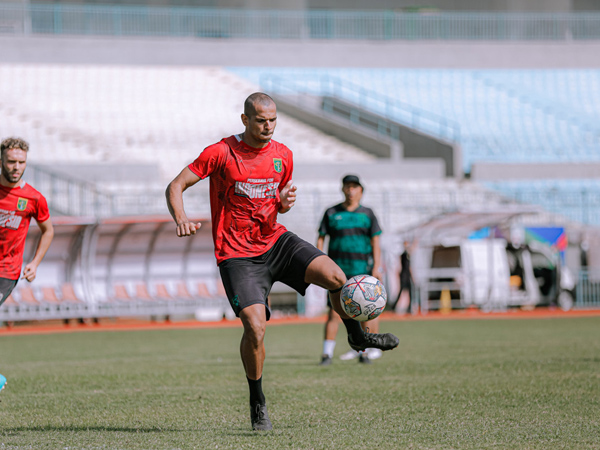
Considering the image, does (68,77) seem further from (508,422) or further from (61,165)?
(508,422)

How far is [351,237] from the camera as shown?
11133 mm

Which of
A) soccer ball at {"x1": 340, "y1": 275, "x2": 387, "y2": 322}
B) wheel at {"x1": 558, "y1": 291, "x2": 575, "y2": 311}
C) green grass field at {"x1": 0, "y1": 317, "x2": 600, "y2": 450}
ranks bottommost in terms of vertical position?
wheel at {"x1": 558, "y1": 291, "x2": 575, "y2": 311}

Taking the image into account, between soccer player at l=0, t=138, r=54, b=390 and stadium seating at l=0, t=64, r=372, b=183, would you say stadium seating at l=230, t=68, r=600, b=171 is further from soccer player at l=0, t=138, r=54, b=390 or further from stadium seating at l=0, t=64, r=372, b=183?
soccer player at l=0, t=138, r=54, b=390

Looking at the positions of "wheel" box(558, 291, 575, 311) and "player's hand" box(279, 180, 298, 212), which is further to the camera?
"wheel" box(558, 291, 575, 311)

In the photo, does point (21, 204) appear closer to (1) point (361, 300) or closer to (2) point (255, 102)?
(2) point (255, 102)

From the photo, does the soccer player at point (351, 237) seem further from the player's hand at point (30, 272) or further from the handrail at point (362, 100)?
the handrail at point (362, 100)

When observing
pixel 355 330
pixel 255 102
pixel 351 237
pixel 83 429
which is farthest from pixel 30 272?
pixel 351 237

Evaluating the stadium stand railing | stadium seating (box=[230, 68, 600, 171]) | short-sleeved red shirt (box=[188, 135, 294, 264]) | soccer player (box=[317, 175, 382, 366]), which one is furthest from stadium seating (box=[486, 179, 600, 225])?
short-sleeved red shirt (box=[188, 135, 294, 264])

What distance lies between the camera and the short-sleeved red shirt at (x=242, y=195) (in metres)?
6.47

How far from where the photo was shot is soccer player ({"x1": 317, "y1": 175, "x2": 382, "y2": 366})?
11070mm

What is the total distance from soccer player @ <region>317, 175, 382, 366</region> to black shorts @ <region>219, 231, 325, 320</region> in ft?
14.3

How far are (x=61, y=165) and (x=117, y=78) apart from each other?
399 inches

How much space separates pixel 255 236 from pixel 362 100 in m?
32.7

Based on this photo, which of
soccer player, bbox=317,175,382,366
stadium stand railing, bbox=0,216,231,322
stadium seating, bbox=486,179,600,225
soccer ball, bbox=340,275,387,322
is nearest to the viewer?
soccer ball, bbox=340,275,387,322
